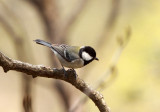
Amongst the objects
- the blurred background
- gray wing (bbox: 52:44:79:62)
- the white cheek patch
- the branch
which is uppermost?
the branch

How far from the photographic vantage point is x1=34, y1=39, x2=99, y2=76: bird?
1.96 m

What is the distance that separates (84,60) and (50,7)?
1.67 m

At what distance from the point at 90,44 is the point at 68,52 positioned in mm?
4153

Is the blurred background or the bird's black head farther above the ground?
the bird's black head

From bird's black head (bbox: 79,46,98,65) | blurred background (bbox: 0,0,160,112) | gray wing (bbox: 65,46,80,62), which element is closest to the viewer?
bird's black head (bbox: 79,46,98,65)

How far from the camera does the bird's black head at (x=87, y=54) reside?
6.31 ft

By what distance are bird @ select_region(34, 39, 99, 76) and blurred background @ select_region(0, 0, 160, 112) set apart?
664 millimetres

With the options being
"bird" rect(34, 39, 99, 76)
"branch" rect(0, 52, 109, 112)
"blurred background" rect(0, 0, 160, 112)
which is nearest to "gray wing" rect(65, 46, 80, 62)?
"bird" rect(34, 39, 99, 76)

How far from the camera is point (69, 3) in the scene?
20.6 feet

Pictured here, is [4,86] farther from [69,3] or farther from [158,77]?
[158,77]

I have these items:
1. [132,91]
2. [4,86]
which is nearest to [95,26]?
[4,86]

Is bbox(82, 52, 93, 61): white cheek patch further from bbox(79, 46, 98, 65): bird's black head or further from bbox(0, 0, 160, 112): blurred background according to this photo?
bbox(0, 0, 160, 112): blurred background

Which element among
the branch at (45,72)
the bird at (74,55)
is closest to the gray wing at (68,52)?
the bird at (74,55)

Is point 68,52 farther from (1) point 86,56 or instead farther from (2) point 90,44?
(2) point 90,44
